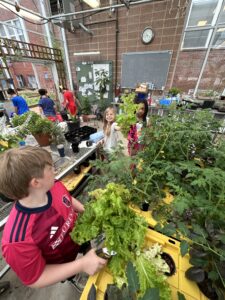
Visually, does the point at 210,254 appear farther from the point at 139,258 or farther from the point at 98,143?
the point at 98,143

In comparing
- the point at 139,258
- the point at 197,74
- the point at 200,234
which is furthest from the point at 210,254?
the point at 197,74

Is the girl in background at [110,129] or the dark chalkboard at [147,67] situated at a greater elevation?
the dark chalkboard at [147,67]

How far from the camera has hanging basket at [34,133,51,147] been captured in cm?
172

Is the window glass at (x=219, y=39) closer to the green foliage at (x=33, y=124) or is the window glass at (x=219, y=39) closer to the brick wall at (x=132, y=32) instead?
the brick wall at (x=132, y=32)

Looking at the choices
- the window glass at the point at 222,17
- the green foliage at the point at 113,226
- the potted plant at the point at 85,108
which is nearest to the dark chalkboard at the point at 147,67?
the window glass at the point at 222,17

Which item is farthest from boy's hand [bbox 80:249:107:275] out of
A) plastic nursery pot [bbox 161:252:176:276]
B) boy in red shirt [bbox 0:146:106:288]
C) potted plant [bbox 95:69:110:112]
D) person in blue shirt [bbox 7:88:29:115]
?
potted plant [bbox 95:69:110:112]

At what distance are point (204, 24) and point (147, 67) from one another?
1.80 meters

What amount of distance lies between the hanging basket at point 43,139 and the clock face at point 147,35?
463 cm

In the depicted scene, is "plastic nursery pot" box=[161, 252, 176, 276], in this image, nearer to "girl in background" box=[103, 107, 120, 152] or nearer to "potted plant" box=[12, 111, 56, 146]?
"girl in background" box=[103, 107, 120, 152]

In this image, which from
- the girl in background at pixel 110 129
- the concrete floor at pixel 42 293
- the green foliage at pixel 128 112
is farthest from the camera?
the girl in background at pixel 110 129

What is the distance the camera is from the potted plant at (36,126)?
1.63 metres

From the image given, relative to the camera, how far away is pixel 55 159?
168 centimetres

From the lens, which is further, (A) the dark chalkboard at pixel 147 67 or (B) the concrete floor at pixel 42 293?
(A) the dark chalkboard at pixel 147 67

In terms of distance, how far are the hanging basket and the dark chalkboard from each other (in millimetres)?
4270
